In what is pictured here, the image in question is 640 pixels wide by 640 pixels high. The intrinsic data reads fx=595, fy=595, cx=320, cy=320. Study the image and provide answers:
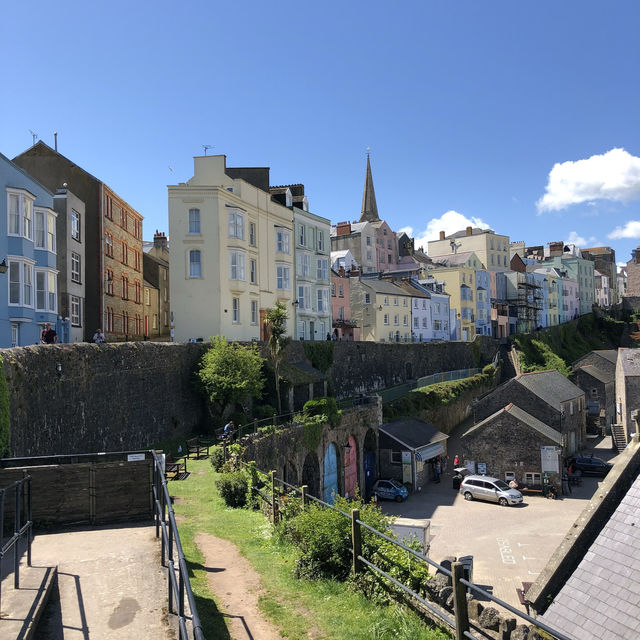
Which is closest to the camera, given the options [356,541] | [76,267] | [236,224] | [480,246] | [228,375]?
[356,541]

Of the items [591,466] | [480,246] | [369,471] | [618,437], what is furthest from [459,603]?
[480,246]

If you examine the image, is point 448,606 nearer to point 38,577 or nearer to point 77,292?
point 38,577

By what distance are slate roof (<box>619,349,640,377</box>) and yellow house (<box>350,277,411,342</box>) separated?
860 inches

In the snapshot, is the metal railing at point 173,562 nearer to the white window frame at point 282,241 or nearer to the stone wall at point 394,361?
the stone wall at point 394,361

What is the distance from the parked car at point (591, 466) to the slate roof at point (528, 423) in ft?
8.80

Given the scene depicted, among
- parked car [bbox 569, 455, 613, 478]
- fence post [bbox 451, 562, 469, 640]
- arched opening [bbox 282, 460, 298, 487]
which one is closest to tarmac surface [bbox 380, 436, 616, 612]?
parked car [bbox 569, 455, 613, 478]

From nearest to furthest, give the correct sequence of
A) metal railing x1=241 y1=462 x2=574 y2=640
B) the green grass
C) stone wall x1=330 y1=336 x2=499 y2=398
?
1. metal railing x1=241 y1=462 x2=574 y2=640
2. the green grass
3. stone wall x1=330 y1=336 x2=499 y2=398

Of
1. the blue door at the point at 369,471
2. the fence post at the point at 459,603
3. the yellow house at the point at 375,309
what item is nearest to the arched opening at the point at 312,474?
the blue door at the point at 369,471

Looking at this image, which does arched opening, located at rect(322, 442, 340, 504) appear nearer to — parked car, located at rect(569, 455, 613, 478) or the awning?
the awning

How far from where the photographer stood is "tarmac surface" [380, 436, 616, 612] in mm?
23344

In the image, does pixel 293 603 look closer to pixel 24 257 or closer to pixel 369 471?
pixel 24 257

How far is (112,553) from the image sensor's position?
8734mm

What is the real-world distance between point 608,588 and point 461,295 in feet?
207

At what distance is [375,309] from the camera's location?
5972 centimetres
